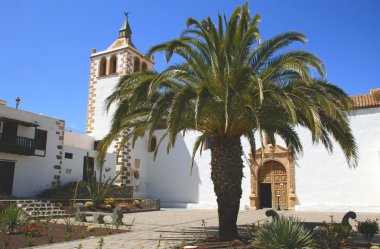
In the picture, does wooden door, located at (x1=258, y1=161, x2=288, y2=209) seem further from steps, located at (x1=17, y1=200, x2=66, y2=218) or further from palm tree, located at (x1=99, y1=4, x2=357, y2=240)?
palm tree, located at (x1=99, y1=4, x2=357, y2=240)

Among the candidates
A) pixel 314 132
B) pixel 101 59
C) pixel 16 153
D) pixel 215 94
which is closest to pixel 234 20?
pixel 215 94

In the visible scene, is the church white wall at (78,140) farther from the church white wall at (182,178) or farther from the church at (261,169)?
the church white wall at (182,178)

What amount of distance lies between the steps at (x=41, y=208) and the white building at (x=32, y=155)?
3222 millimetres

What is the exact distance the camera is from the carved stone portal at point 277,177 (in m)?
22.6

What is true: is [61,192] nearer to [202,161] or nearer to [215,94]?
[202,161]

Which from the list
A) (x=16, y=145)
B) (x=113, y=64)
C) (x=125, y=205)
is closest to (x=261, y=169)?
(x=125, y=205)

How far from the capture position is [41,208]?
1570 centimetres

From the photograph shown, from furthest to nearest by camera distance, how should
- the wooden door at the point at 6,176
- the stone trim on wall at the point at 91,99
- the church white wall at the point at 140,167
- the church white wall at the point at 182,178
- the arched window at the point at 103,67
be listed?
1. the arched window at the point at 103,67
2. the stone trim on wall at the point at 91,99
3. the church white wall at the point at 140,167
4. the church white wall at the point at 182,178
5. the wooden door at the point at 6,176

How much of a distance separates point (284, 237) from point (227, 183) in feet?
9.30

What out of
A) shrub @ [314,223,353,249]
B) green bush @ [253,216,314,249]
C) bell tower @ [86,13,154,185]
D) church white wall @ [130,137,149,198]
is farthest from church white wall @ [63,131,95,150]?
shrub @ [314,223,353,249]

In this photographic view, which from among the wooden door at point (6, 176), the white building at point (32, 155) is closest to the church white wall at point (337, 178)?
the white building at point (32, 155)

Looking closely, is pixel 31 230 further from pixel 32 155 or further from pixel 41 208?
pixel 32 155

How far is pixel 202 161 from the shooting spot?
26406 millimetres

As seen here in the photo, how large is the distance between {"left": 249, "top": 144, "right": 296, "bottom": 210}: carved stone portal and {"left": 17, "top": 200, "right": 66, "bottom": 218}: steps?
1269 centimetres
